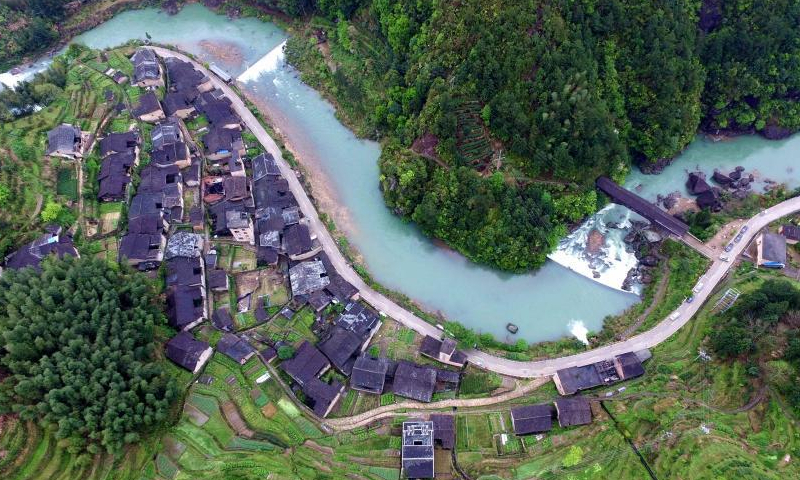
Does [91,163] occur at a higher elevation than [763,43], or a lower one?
lower

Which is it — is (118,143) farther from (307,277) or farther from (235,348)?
(235,348)

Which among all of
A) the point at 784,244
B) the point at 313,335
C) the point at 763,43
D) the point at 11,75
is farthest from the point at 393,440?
the point at 11,75

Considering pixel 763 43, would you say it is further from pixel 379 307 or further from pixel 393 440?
pixel 393 440

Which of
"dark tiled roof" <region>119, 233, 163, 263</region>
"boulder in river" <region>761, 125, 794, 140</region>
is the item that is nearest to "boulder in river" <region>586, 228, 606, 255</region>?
"boulder in river" <region>761, 125, 794, 140</region>

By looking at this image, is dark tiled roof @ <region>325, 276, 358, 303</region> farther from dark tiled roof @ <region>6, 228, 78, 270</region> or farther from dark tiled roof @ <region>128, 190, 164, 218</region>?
dark tiled roof @ <region>6, 228, 78, 270</region>

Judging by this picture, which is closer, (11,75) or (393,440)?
(393,440)

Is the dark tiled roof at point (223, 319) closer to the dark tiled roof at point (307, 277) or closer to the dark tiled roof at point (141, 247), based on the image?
the dark tiled roof at point (307, 277)
